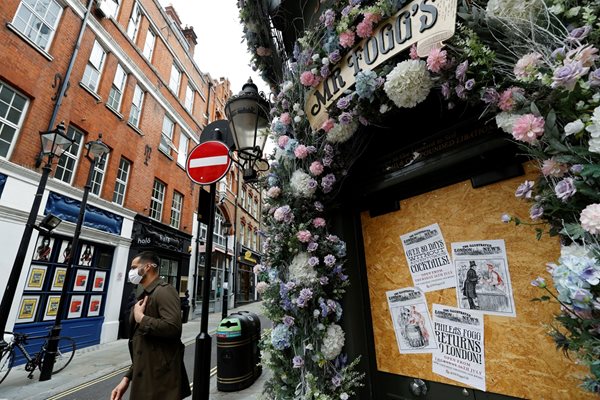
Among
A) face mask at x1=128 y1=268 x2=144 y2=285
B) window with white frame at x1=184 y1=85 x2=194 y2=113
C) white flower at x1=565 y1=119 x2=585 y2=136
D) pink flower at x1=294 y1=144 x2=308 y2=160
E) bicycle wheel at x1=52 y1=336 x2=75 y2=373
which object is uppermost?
window with white frame at x1=184 y1=85 x2=194 y2=113

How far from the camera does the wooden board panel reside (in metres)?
1.59

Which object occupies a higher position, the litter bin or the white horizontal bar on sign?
the white horizontal bar on sign

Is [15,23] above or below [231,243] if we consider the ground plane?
above

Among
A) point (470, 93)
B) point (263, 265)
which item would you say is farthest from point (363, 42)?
point (263, 265)

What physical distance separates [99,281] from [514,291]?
473 inches

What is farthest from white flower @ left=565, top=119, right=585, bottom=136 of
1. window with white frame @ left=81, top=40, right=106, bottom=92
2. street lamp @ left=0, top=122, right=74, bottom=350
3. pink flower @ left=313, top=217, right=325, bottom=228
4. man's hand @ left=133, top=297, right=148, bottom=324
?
window with white frame @ left=81, top=40, right=106, bottom=92

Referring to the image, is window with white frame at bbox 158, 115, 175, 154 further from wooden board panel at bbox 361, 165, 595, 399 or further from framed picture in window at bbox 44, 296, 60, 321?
wooden board panel at bbox 361, 165, 595, 399

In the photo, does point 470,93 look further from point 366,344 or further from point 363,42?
point 366,344

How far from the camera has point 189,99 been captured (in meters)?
18.3

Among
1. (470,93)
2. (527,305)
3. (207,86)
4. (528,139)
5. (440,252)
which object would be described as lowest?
(527,305)

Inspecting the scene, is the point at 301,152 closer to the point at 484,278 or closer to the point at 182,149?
the point at 484,278

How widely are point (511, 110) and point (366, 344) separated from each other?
6.34 ft

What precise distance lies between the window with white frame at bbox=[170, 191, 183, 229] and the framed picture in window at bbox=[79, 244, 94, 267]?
4.86 m

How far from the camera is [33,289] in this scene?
7.86m
